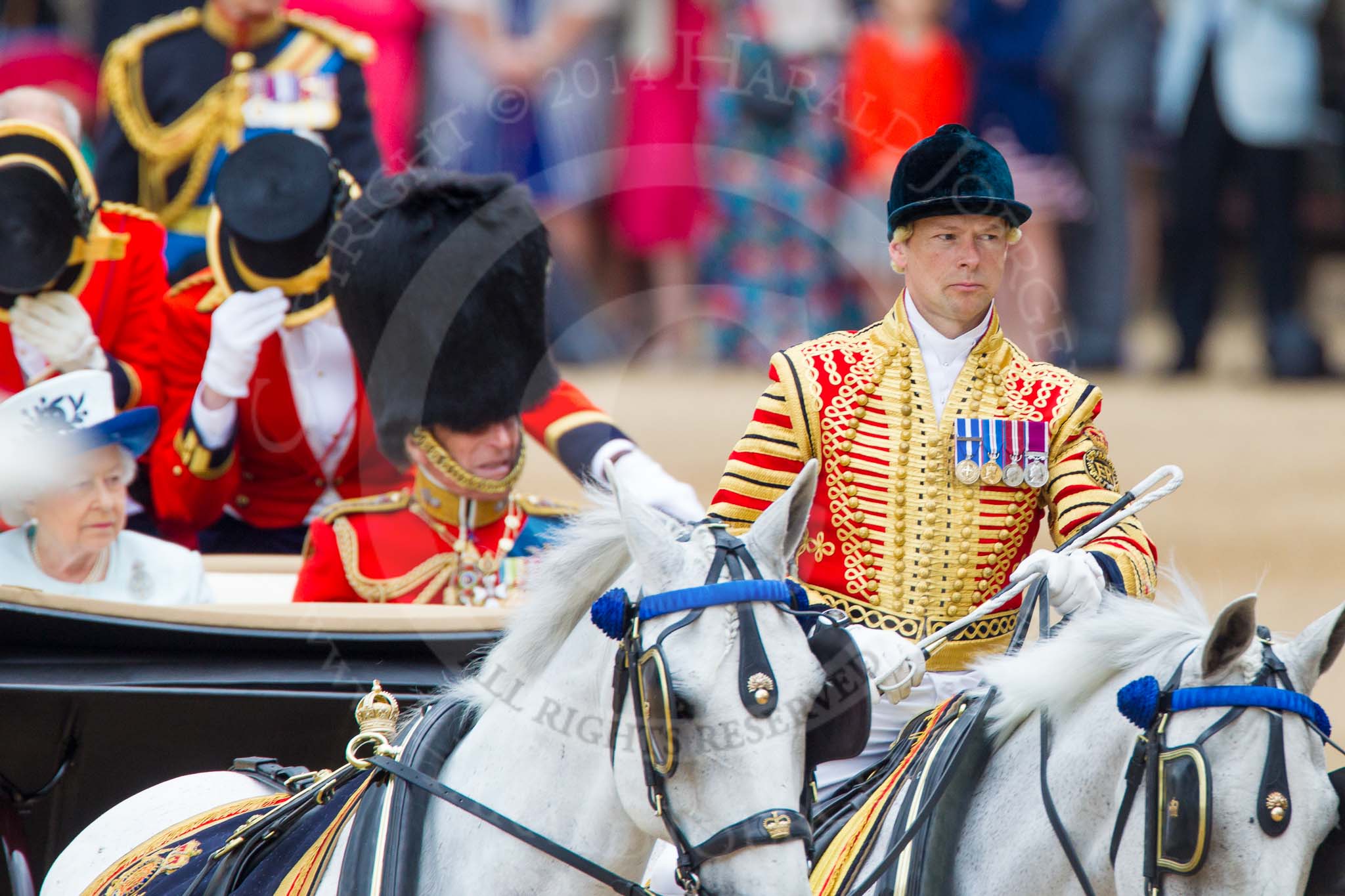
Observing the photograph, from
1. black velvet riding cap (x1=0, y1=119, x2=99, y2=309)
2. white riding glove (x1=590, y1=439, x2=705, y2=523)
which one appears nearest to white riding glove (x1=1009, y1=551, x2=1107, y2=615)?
white riding glove (x1=590, y1=439, x2=705, y2=523)

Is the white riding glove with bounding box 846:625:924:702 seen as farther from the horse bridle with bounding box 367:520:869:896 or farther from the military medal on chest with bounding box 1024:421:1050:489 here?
the military medal on chest with bounding box 1024:421:1050:489

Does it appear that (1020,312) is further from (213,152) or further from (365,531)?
(365,531)

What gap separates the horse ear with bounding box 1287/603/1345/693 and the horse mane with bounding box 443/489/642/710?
741 millimetres

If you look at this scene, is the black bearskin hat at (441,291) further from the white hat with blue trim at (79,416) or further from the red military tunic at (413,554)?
the white hat with blue trim at (79,416)

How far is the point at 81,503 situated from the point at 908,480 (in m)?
1.48

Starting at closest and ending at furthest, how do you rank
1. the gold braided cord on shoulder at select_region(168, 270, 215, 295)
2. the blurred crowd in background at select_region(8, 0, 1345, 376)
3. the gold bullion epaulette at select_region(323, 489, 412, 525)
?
the gold bullion epaulette at select_region(323, 489, 412, 525) → the gold braided cord on shoulder at select_region(168, 270, 215, 295) → the blurred crowd in background at select_region(8, 0, 1345, 376)

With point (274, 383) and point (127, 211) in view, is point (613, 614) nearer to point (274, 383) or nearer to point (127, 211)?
point (274, 383)

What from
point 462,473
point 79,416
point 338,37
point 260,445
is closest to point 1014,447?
point 462,473

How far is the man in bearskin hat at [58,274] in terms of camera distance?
370 centimetres

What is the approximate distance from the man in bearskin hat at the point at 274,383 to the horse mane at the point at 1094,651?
1.30 m

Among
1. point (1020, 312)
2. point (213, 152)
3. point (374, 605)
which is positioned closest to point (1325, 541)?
point (1020, 312)

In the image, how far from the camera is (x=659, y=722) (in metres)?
1.91

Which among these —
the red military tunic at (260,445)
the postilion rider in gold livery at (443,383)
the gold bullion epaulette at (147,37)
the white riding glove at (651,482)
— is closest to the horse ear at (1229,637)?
the white riding glove at (651,482)

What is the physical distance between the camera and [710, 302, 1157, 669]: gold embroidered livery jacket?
104 inches
